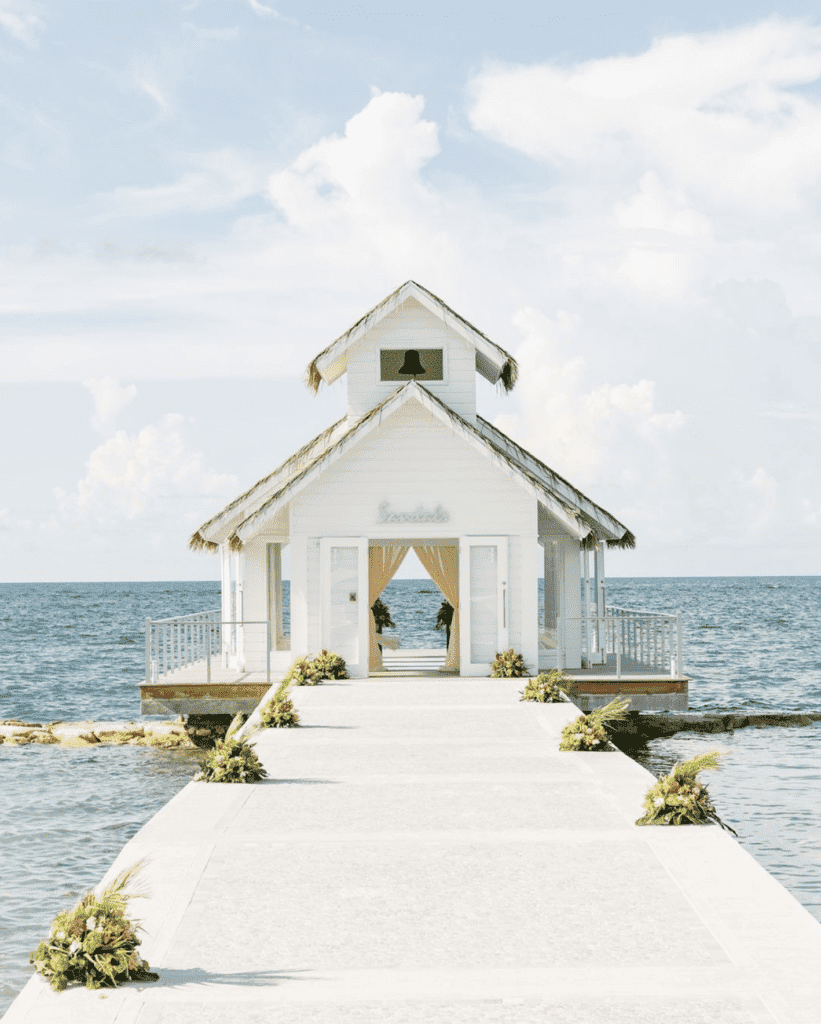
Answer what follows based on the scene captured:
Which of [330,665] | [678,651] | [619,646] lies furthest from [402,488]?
[678,651]

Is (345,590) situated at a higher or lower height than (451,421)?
lower

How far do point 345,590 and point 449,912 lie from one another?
1590 centimetres

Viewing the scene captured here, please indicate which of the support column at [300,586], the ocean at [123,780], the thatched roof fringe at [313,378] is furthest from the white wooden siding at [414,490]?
the ocean at [123,780]

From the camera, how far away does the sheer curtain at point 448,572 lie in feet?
88.0

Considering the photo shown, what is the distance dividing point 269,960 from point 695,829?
4.86 meters

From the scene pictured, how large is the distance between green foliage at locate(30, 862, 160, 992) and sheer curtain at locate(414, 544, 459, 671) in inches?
749

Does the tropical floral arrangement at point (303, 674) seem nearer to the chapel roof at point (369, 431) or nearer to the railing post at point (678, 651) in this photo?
the chapel roof at point (369, 431)

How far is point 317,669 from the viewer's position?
2388 centimetres

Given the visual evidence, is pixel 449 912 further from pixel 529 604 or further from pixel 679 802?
pixel 529 604

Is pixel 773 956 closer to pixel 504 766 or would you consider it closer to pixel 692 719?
pixel 504 766

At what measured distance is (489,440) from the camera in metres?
25.2

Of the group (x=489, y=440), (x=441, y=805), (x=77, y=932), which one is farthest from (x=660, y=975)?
(x=489, y=440)

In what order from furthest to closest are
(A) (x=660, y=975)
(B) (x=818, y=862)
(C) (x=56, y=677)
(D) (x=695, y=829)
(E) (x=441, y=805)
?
(C) (x=56, y=677), (B) (x=818, y=862), (E) (x=441, y=805), (D) (x=695, y=829), (A) (x=660, y=975)

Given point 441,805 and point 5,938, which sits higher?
point 441,805
